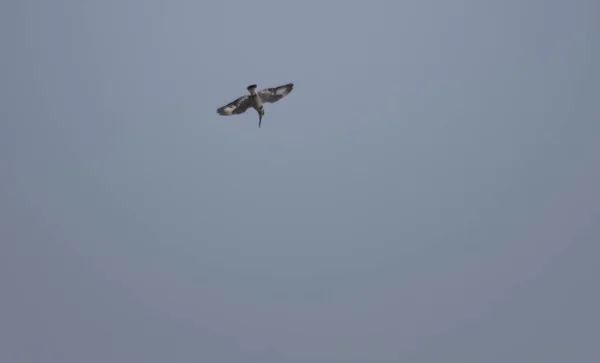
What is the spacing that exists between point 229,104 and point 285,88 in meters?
3.51

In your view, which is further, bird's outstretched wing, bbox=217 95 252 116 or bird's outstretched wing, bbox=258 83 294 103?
bird's outstretched wing, bbox=258 83 294 103

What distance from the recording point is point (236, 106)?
4634 centimetres

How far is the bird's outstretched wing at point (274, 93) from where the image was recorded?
46.4 meters

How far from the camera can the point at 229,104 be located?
46000mm

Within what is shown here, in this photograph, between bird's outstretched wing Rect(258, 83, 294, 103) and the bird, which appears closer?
the bird

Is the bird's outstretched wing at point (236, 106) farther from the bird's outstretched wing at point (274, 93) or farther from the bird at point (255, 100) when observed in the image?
the bird's outstretched wing at point (274, 93)

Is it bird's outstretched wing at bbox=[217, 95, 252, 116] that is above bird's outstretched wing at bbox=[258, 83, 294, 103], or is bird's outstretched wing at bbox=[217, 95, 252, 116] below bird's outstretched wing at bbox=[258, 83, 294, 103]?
below

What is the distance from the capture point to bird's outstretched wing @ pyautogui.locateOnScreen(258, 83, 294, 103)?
152 ft

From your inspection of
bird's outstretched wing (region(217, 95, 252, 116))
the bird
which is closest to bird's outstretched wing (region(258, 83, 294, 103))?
the bird

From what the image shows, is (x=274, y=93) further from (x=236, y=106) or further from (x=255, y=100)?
(x=236, y=106)

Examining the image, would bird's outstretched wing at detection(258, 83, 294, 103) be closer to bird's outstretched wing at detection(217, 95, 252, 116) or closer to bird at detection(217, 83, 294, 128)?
bird at detection(217, 83, 294, 128)

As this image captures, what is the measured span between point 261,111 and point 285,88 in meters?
2.01

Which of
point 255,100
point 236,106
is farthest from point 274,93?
point 236,106

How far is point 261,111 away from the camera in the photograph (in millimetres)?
46531
